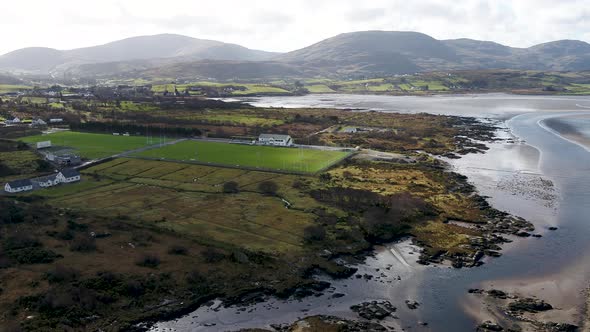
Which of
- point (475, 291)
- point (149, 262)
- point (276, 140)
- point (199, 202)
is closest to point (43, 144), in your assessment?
point (276, 140)

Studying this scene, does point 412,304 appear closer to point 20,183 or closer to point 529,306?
point 529,306

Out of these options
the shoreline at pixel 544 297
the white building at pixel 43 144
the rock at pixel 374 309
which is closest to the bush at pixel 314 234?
the rock at pixel 374 309

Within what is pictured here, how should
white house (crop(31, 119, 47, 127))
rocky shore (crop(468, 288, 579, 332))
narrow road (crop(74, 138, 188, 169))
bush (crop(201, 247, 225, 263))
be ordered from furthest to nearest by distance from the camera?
white house (crop(31, 119, 47, 127)) → narrow road (crop(74, 138, 188, 169)) → bush (crop(201, 247, 225, 263)) → rocky shore (crop(468, 288, 579, 332))

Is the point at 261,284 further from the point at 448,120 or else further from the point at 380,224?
the point at 448,120

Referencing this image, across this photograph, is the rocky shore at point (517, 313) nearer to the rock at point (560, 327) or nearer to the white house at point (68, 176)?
the rock at point (560, 327)

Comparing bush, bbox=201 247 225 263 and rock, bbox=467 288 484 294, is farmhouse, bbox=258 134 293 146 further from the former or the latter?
rock, bbox=467 288 484 294

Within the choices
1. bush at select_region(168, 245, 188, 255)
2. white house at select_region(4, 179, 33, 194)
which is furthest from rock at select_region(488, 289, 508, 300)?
white house at select_region(4, 179, 33, 194)
